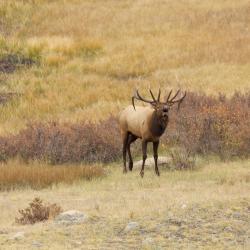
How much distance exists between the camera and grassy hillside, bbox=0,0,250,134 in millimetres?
26219

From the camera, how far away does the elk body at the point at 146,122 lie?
1511 centimetres

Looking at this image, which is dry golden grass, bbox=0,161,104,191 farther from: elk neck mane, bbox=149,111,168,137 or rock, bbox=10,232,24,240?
rock, bbox=10,232,24,240

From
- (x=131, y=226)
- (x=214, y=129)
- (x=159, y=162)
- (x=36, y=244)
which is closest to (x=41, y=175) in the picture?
(x=159, y=162)

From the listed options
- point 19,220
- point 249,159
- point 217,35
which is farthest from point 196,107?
point 217,35

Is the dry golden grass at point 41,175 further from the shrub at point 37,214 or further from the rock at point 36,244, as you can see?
the rock at point 36,244

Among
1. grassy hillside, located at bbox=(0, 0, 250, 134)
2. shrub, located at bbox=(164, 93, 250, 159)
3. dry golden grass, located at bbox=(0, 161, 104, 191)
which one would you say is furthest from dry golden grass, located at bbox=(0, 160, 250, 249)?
grassy hillside, located at bbox=(0, 0, 250, 134)

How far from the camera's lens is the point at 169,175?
1545 centimetres

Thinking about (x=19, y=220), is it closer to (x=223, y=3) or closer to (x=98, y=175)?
(x=98, y=175)

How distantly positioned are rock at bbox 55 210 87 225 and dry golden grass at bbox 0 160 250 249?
9 centimetres

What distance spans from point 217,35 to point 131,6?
842cm

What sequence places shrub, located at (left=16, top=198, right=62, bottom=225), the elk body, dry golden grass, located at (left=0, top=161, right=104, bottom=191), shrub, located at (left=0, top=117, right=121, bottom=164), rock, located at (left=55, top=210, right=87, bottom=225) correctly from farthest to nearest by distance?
1. shrub, located at (left=0, top=117, right=121, bottom=164)
2. dry golden grass, located at (left=0, top=161, right=104, bottom=191)
3. the elk body
4. shrub, located at (left=16, top=198, right=62, bottom=225)
5. rock, located at (left=55, top=210, right=87, bottom=225)

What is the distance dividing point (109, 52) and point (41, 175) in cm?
1753

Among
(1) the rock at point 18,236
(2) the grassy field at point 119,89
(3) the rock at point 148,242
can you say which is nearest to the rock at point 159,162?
(2) the grassy field at point 119,89

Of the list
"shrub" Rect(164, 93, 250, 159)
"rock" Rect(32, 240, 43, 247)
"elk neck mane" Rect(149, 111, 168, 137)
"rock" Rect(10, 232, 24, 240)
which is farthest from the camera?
"shrub" Rect(164, 93, 250, 159)
